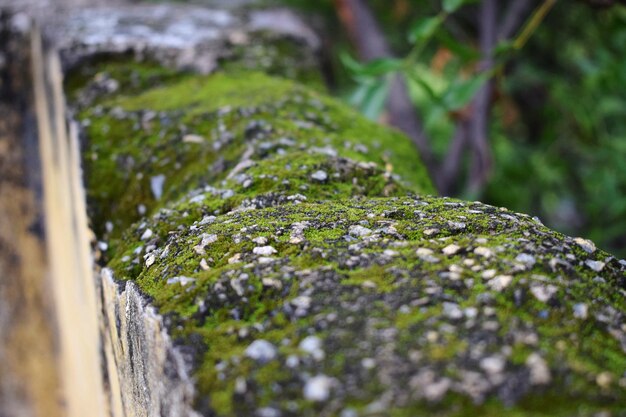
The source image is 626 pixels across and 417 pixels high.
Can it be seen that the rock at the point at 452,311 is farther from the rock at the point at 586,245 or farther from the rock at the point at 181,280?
the rock at the point at 181,280

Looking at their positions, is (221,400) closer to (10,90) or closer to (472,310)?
(472,310)

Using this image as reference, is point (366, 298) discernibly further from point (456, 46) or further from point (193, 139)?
point (456, 46)

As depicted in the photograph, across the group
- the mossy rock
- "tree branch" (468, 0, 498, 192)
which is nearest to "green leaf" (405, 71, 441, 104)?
the mossy rock

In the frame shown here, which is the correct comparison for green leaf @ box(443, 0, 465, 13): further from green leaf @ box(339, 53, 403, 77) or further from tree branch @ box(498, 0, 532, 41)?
tree branch @ box(498, 0, 532, 41)

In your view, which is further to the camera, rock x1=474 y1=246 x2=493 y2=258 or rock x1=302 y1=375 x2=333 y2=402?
rock x1=474 y1=246 x2=493 y2=258

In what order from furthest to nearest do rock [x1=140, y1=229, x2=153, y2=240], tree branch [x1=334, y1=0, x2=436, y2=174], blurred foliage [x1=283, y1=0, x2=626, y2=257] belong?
tree branch [x1=334, y1=0, x2=436, y2=174], blurred foliage [x1=283, y1=0, x2=626, y2=257], rock [x1=140, y1=229, x2=153, y2=240]

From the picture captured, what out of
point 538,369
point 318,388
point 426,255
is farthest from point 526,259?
point 318,388

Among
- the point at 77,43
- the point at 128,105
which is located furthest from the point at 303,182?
the point at 77,43
